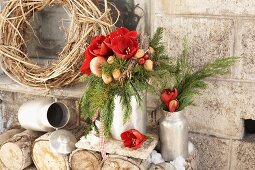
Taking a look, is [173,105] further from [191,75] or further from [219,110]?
[219,110]

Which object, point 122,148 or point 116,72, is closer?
point 116,72

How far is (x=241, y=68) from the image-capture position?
195 cm

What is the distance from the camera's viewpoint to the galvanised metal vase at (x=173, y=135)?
1.86 meters

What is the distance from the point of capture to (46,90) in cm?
232

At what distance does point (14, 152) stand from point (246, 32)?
1366mm

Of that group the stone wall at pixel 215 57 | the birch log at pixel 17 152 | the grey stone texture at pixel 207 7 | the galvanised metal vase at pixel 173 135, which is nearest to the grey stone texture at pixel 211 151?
the stone wall at pixel 215 57

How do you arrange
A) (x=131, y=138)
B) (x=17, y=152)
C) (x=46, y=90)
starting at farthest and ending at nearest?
1. (x=46, y=90)
2. (x=17, y=152)
3. (x=131, y=138)

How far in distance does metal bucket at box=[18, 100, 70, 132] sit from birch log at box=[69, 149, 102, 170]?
273 mm

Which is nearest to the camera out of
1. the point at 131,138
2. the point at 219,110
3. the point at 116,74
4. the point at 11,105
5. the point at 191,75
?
the point at 116,74

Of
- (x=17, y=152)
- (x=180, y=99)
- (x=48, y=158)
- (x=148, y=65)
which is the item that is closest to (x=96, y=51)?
(x=148, y=65)

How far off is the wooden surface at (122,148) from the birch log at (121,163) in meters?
0.02

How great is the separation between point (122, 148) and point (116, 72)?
1.29 feet

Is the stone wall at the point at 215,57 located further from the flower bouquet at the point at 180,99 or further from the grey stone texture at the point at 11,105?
the grey stone texture at the point at 11,105

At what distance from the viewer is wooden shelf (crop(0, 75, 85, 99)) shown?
90.7 inches
